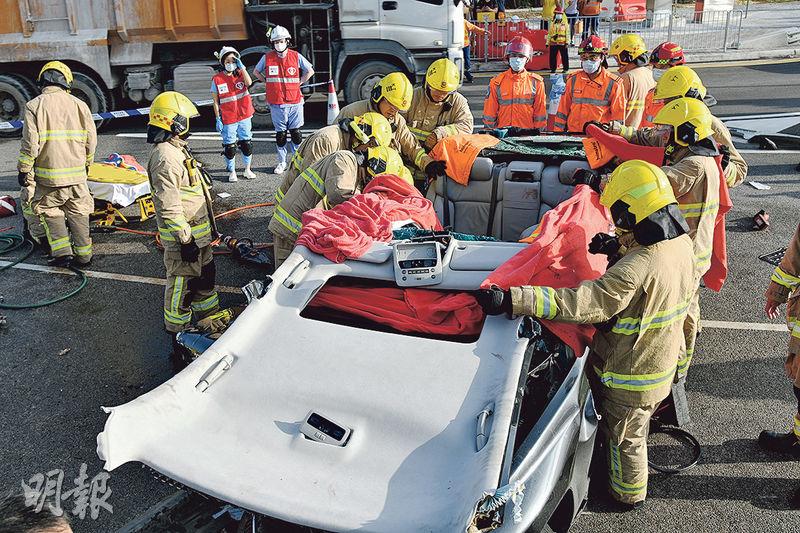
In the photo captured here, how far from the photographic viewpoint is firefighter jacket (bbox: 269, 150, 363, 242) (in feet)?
16.8

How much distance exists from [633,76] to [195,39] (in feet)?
23.2

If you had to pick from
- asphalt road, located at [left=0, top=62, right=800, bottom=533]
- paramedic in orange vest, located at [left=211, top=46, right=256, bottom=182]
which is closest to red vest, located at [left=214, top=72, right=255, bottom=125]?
paramedic in orange vest, located at [left=211, top=46, right=256, bottom=182]

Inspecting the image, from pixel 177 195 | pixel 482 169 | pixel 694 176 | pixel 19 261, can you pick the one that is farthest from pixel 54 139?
pixel 694 176

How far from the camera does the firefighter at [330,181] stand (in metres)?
5.12

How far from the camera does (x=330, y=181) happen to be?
5160 mm

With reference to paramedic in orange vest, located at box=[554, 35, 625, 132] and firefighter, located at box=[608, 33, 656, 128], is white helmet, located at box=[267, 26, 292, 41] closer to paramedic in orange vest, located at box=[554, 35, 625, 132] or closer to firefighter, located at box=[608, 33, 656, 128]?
paramedic in orange vest, located at box=[554, 35, 625, 132]

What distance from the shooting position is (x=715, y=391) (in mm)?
4902

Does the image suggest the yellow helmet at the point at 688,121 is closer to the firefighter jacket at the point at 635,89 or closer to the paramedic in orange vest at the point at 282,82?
the firefighter jacket at the point at 635,89

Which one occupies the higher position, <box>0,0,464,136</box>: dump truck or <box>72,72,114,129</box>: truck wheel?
<box>0,0,464,136</box>: dump truck

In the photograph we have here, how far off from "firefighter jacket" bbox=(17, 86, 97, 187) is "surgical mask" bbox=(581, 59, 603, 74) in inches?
205

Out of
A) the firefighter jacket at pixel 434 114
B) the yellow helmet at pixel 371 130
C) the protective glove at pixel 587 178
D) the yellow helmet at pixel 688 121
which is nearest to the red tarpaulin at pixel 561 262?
the protective glove at pixel 587 178

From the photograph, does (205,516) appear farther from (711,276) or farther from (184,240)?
(711,276)

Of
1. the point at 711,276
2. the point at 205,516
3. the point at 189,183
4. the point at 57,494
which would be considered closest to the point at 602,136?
the point at 711,276

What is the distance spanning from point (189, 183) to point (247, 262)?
5.19 ft
